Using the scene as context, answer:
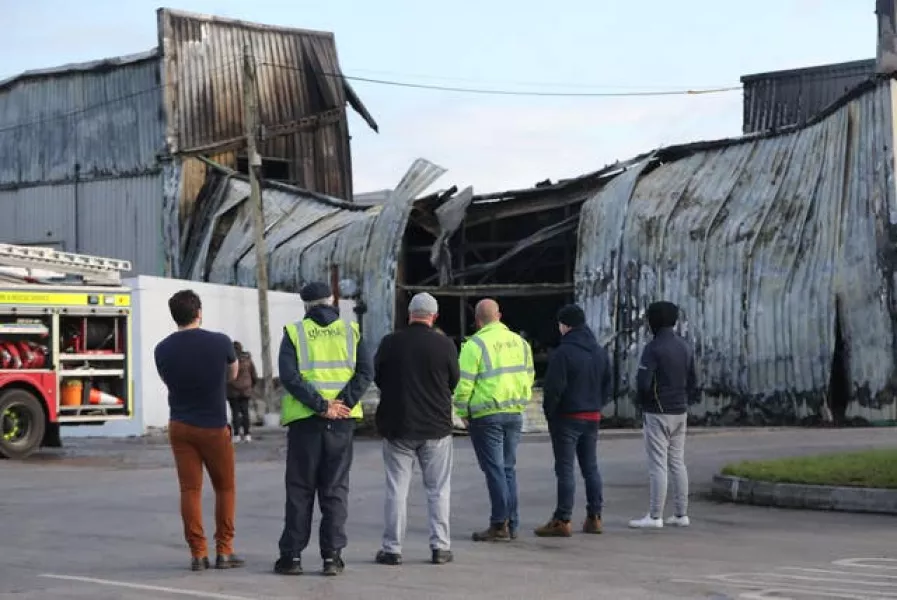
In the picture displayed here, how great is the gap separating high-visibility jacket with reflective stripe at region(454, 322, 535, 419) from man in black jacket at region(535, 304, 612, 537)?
0.41m

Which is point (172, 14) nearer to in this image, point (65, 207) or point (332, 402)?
point (65, 207)

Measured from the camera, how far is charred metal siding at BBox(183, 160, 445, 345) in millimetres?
36188

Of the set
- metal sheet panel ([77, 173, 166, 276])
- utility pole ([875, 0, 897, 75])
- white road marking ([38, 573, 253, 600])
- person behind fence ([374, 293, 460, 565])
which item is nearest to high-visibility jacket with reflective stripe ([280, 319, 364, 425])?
person behind fence ([374, 293, 460, 565])

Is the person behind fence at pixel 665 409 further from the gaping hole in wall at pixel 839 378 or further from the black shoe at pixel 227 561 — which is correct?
the gaping hole in wall at pixel 839 378

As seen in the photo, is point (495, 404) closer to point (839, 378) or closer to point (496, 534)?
point (496, 534)

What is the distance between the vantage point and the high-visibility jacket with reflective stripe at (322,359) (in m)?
10.2

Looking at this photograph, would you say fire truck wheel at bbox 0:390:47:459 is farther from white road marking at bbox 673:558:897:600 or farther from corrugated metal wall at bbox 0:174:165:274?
corrugated metal wall at bbox 0:174:165:274

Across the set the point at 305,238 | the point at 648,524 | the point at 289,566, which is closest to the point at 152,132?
the point at 305,238

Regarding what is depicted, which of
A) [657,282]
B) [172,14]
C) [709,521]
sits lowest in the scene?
[709,521]

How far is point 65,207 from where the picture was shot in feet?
145

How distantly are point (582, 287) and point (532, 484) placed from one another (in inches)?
626

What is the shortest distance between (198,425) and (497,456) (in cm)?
294

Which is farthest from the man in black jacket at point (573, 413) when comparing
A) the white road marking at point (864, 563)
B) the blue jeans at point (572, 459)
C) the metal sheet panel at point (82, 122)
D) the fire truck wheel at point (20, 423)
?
the metal sheet panel at point (82, 122)

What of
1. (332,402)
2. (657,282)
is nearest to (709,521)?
(332,402)
